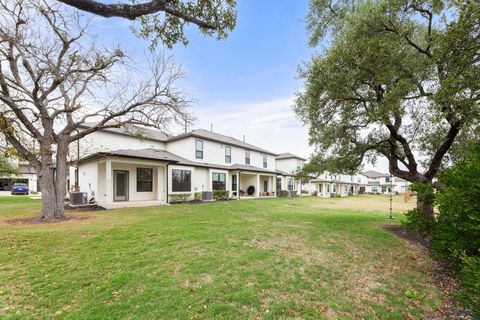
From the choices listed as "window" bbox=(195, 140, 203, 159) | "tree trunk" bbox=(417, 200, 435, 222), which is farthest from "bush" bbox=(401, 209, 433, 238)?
"window" bbox=(195, 140, 203, 159)

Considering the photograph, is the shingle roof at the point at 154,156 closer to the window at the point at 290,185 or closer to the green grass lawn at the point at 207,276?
the green grass lawn at the point at 207,276

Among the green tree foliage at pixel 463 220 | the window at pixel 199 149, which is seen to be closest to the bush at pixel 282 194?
the window at pixel 199 149

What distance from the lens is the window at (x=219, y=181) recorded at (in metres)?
24.4

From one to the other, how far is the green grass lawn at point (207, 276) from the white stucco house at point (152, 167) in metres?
8.60

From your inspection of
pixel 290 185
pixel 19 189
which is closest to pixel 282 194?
pixel 290 185

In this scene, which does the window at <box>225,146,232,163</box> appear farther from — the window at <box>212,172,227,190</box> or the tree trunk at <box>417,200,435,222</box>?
the tree trunk at <box>417,200,435,222</box>

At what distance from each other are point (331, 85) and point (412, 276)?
20.6 feet

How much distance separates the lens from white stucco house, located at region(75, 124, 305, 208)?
1756cm

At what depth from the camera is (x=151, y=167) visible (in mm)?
20312

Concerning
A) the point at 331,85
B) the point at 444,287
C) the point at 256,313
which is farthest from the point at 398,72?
the point at 256,313

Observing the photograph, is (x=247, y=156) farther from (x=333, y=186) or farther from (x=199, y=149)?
(x=333, y=186)

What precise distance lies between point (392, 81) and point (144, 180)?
17922mm

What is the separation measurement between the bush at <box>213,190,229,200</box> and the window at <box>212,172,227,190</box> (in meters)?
0.98

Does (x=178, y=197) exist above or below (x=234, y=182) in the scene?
→ below
